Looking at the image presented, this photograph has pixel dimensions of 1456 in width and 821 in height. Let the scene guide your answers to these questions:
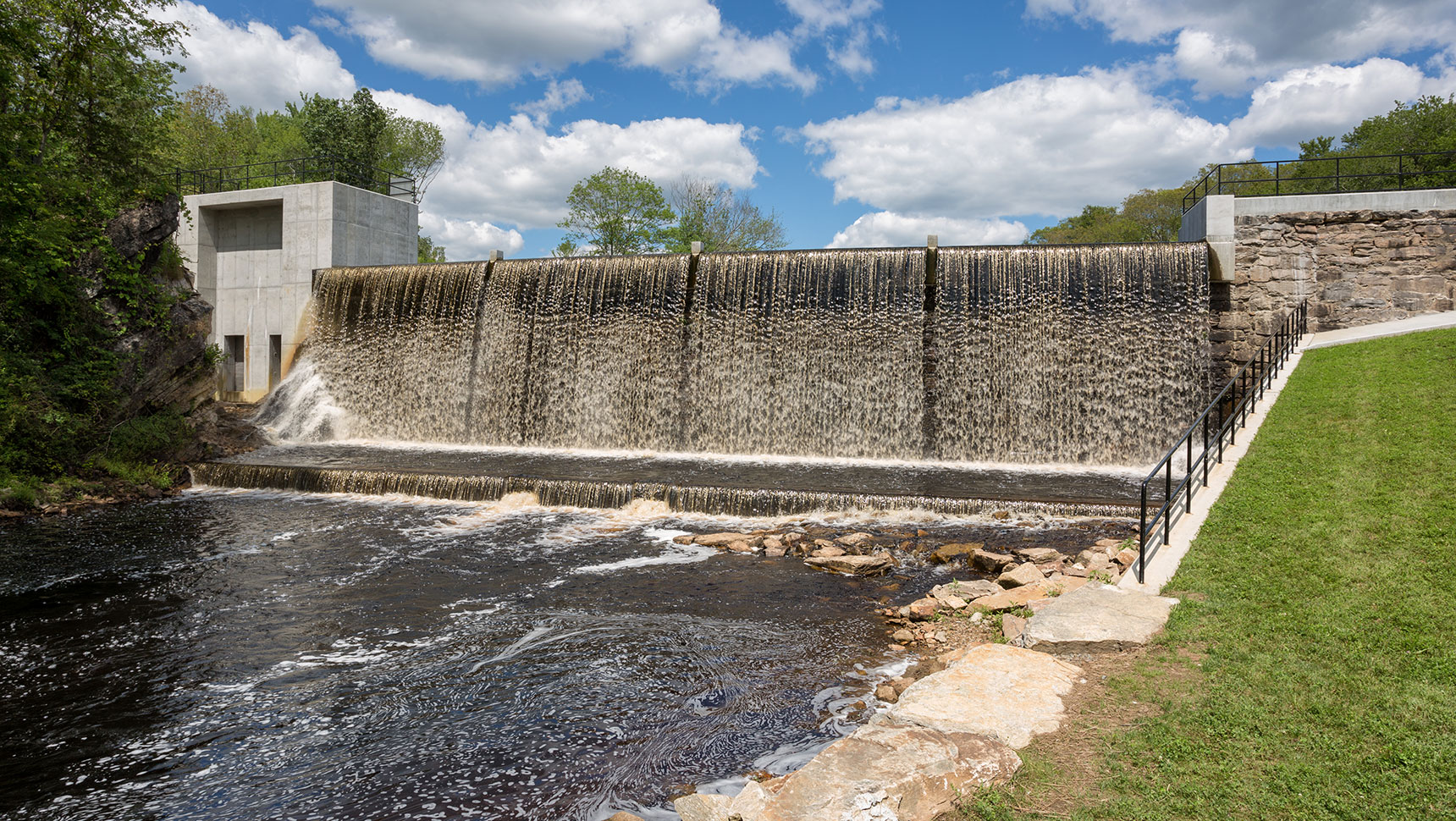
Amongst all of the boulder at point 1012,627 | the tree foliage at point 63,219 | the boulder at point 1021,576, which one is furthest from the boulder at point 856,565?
the tree foliage at point 63,219

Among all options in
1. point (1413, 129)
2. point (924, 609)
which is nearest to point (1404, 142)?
point (1413, 129)

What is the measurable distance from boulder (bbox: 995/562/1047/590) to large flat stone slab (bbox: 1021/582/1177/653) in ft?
4.91

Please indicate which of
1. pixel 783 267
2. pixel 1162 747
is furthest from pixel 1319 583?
pixel 783 267

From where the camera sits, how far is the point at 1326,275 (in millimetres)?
16250

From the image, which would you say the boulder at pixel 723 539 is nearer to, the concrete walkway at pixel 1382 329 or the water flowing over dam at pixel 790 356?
the water flowing over dam at pixel 790 356

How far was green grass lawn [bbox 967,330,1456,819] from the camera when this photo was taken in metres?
3.51

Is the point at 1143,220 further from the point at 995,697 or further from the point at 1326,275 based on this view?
the point at 995,697

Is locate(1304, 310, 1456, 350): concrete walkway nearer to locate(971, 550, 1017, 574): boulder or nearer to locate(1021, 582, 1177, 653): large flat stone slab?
locate(971, 550, 1017, 574): boulder

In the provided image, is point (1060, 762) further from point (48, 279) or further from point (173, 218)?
point (173, 218)

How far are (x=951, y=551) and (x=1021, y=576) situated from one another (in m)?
1.59

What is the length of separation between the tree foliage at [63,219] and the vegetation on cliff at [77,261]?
26 millimetres

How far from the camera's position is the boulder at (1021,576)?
312 inches

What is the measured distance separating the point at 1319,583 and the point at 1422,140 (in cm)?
4390

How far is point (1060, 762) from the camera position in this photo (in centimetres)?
393
